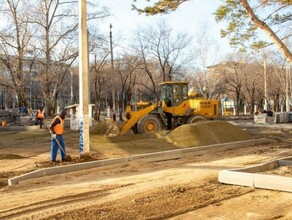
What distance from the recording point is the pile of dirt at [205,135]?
1764 cm

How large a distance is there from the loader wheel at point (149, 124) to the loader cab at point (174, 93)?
56.4 inches

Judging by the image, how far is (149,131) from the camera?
72.7ft

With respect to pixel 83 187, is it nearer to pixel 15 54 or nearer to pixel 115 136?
pixel 115 136

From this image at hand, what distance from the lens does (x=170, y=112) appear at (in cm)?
2308

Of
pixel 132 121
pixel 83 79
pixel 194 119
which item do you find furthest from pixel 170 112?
pixel 83 79

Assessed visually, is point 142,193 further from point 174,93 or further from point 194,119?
point 194,119

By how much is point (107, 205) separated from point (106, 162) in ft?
16.9

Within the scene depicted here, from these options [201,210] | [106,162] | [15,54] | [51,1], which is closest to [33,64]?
[15,54]

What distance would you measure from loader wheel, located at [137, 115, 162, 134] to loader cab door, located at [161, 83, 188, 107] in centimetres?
143

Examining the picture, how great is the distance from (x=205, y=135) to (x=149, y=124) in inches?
178

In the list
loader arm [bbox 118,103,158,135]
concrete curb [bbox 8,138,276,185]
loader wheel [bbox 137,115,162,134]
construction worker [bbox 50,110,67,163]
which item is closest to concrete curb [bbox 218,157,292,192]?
concrete curb [bbox 8,138,276,185]

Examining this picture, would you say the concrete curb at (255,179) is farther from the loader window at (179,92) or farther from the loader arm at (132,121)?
the loader window at (179,92)

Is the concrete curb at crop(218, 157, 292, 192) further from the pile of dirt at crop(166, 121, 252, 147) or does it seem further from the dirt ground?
the pile of dirt at crop(166, 121, 252, 147)

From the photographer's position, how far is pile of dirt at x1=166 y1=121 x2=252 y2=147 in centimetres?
1764
